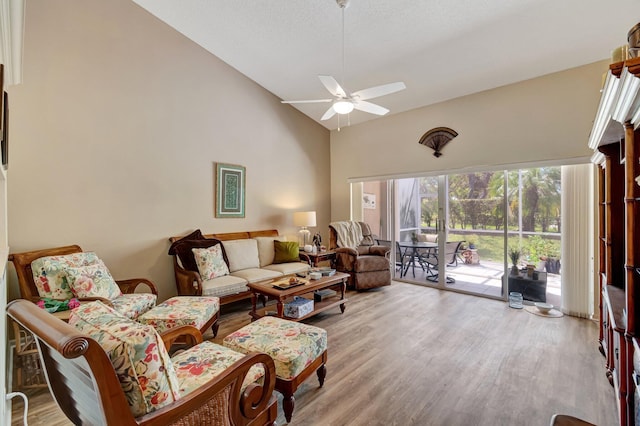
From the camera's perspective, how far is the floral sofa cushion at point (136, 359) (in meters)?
0.98

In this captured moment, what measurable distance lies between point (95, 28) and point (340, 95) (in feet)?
9.56

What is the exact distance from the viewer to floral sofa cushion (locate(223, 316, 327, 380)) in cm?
184

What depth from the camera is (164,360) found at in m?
1.09

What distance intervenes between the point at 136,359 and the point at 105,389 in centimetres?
11

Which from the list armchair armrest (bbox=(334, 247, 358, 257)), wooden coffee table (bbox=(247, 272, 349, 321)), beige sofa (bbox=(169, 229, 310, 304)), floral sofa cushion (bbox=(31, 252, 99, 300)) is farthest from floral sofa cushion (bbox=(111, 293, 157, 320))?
armchair armrest (bbox=(334, 247, 358, 257))

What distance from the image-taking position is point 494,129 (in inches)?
165


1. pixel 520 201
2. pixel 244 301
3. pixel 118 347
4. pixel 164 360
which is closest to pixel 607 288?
pixel 520 201

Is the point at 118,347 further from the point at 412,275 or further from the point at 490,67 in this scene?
the point at 412,275

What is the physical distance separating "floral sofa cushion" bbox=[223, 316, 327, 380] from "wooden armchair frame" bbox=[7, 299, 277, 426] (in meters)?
0.28

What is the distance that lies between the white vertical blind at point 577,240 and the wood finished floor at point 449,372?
0.25 m

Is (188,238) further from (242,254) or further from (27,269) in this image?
(27,269)

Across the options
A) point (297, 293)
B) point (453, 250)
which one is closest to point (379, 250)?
point (453, 250)

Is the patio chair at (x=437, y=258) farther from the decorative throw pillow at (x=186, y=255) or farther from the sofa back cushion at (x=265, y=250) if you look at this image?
the decorative throw pillow at (x=186, y=255)

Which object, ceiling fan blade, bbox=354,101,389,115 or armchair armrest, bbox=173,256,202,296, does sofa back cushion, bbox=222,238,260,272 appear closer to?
armchair armrest, bbox=173,256,202,296
